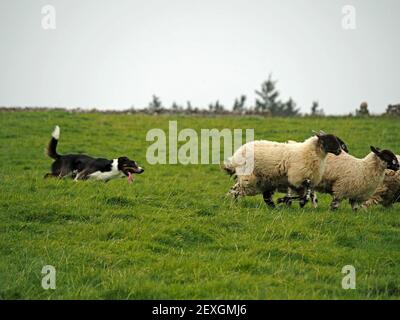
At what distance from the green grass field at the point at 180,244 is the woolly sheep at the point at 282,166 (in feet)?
1.64

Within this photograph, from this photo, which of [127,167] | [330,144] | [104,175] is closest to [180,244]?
[330,144]

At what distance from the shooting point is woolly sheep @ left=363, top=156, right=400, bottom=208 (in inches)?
573

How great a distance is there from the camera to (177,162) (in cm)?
2466

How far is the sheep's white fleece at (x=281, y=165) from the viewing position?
45.6 ft

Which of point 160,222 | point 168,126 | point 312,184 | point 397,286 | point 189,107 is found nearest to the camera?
point 397,286

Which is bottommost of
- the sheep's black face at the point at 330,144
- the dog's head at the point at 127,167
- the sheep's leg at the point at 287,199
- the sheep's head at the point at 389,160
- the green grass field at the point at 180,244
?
the green grass field at the point at 180,244

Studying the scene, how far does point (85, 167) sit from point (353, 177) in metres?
7.15

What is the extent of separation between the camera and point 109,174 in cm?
1664

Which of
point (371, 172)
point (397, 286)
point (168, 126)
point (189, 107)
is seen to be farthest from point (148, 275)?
point (189, 107)

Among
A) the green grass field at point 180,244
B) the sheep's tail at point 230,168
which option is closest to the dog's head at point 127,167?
the green grass field at point 180,244

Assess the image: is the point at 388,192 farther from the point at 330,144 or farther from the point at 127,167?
the point at 127,167

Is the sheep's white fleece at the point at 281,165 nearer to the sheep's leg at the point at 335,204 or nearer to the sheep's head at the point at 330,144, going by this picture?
the sheep's head at the point at 330,144
